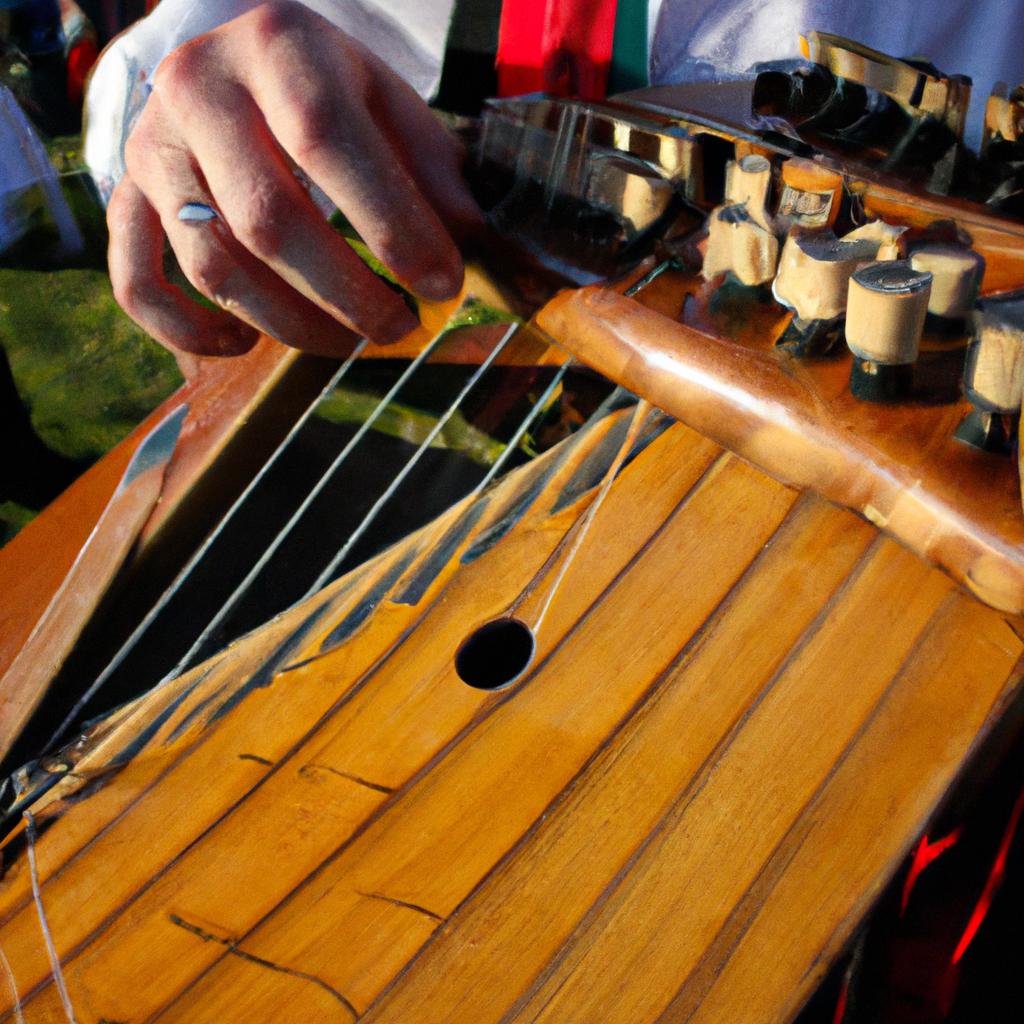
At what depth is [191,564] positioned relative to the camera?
0.65m

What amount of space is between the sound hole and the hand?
0.80 ft

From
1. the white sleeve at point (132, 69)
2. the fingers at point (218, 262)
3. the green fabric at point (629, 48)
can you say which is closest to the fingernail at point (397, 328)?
the fingers at point (218, 262)

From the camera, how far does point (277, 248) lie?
0.64 meters

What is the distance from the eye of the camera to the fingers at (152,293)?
70cm

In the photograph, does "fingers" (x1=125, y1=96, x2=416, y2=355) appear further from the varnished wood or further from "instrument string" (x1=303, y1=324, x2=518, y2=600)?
the varnished wood

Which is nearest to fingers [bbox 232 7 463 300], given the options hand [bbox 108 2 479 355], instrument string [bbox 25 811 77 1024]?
hand [bbox 108 2 479 355]

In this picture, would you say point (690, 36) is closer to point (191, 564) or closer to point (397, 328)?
point (397, 328)

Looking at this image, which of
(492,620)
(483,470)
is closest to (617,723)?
(492,620)

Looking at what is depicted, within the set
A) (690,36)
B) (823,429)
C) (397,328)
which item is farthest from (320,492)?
(690,36)

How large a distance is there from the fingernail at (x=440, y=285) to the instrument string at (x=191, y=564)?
57 millimetres

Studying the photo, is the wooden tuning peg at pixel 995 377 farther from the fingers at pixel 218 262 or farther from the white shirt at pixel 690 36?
the fingers at pixel 218 262

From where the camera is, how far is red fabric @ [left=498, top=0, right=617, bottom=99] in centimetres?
83

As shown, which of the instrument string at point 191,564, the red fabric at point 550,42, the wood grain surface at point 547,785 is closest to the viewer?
the wood grain surface at point 547,785

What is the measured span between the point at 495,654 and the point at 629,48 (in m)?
0.59
